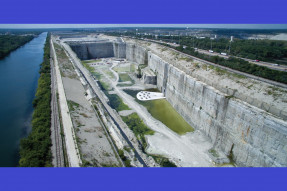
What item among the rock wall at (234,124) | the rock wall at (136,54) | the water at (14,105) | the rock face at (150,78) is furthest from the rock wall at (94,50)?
the rock wall at (234,124)

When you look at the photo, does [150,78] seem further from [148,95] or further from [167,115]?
[167,115]

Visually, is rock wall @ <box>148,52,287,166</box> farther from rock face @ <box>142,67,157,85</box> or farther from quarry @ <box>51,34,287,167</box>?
rock face @ <box>142,67,157,85</box>

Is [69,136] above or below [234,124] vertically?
below

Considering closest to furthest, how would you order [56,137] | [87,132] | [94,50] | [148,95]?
[56,137]
[87,132]
[148,95]
[94,50]

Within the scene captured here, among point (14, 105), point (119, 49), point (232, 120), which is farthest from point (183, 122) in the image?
point (119, 49)

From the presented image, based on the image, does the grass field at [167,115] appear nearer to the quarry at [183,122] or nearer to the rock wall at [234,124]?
the quarry at [183,122]
